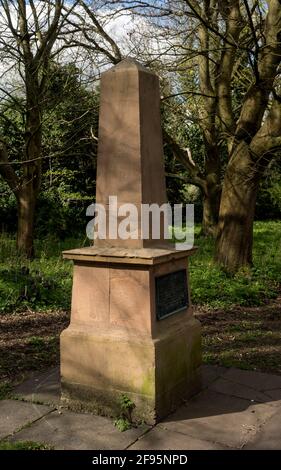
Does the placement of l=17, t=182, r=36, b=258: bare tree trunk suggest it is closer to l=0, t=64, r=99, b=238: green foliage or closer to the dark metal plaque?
l=0, t=64, r=99, b=238: green foliage

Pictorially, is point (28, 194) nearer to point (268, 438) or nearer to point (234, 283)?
point (234, 283)

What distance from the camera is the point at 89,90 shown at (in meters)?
13.6

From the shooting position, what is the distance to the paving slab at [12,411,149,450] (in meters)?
3.37

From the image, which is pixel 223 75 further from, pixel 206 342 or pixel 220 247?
pixel 206 342

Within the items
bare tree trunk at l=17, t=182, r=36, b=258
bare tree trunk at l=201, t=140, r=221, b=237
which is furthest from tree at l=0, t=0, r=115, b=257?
bare tree trunk at l=201, t=140, r=221, b=237

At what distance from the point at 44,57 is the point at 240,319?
6455 mm

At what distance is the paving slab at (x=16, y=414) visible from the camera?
11.9 ft

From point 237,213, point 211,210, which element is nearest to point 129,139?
point 237,213

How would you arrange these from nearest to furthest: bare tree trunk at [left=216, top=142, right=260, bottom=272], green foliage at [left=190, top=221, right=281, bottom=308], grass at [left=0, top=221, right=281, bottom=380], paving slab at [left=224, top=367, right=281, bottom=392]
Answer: paving slab at [left=224, top=367, right=281, bottom=392]
grass at [left=0, top=221, right=281, bottom=380]
green foliage at [left=190, top=221, right=281, bottom=308]
bare tree trunk at [left=216, top=142, right=260, bottom=272]

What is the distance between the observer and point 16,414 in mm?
3852

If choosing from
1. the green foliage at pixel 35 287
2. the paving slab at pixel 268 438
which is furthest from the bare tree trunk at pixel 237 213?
the paving slab at pixel 268 438

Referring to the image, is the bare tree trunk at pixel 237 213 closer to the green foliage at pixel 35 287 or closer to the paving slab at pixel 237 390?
the green foliage at pixel 35 287

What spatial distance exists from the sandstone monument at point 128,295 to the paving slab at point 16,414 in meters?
0.25
